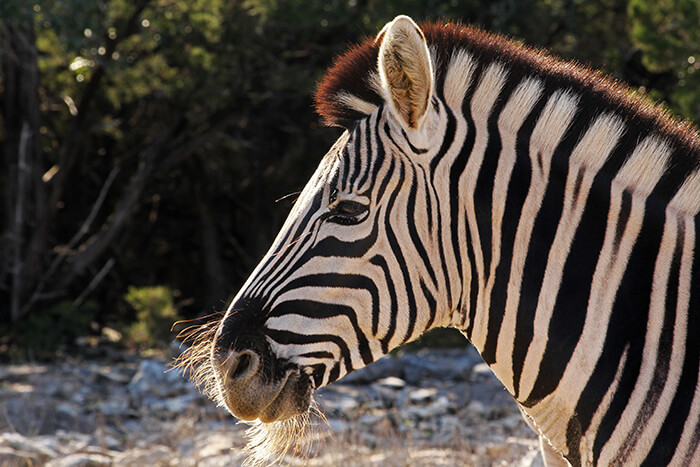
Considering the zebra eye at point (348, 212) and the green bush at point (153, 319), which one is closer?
the zebra eye at point (348, 212)

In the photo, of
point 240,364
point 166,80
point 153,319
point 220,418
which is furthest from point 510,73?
point 153,319

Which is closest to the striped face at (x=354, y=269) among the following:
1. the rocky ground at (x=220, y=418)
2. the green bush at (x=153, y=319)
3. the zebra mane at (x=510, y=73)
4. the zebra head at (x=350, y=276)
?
the zebra head at (x=350, y=276)

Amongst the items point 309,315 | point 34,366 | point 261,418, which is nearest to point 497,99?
point 309,315

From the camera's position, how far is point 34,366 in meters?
9.23

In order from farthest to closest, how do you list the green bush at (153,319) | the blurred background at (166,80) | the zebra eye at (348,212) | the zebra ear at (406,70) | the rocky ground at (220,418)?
1. the green bush at (153,319)
2. the blurred background at (166,80)
3. the rocky ground at (220,418)
4. the zebra eye at (348,212)
5. the zebra ear at (406,70)

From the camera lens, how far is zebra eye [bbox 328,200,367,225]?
205 cm

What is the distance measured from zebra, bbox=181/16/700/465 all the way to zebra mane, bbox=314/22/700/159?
0.01 metres

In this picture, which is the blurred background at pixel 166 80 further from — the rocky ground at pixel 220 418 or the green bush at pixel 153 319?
the rocky ground at pixel 220 418

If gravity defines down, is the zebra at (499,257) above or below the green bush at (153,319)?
above

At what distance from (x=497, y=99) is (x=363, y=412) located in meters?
4.77

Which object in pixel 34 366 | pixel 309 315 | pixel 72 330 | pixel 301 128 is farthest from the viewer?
pixel 301 128

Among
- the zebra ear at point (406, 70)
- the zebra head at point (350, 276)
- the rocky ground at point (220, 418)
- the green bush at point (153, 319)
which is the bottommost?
the green bush at point (153, 319)

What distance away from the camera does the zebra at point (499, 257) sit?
6.53 feet

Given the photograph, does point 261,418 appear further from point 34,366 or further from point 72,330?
point 72,330
